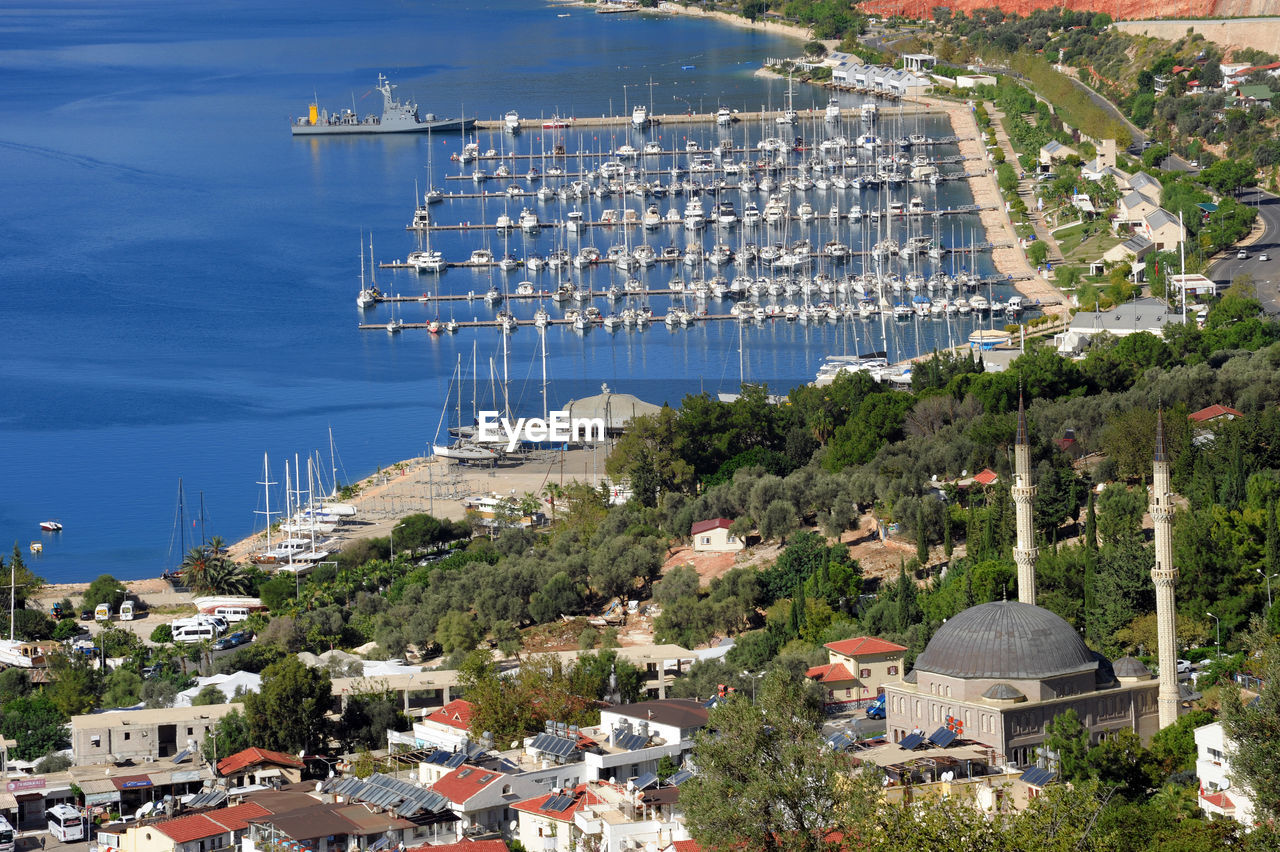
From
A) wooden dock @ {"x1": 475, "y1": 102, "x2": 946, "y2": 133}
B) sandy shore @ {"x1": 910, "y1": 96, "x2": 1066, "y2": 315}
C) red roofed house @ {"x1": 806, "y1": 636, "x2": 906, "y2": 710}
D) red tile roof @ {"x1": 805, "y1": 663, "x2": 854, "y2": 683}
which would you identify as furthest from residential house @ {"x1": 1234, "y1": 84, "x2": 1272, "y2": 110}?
red tile roof @ {"x1": 805, "y1": 663, "x2": 854, "y2": 683}

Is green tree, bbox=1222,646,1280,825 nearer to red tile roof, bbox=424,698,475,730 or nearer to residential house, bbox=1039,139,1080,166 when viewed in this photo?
red tile roof, bbox=424,698,475,730

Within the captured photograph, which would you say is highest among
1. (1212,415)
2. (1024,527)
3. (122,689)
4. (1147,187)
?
(1147,187)

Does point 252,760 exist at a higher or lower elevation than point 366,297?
lower

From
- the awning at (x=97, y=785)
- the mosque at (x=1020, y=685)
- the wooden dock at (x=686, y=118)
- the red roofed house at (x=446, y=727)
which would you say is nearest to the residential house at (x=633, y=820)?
the mosque at (x=1020, y=685)

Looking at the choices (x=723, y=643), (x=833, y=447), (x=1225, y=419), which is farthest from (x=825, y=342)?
(x=723, y=643)

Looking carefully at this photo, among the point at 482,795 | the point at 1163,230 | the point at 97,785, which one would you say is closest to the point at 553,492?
the point at 97,785

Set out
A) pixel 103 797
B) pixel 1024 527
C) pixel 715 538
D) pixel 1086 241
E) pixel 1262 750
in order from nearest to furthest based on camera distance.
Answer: pixel 1262 750 → pixel 103 797 → pixel 1024 527 → pixel 715 538 → pixel 1086 241

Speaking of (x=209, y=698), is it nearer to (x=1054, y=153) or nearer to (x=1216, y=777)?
(x=1216, y=777)

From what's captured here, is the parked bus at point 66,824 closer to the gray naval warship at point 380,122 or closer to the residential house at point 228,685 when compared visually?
the residential house at point 228,685
